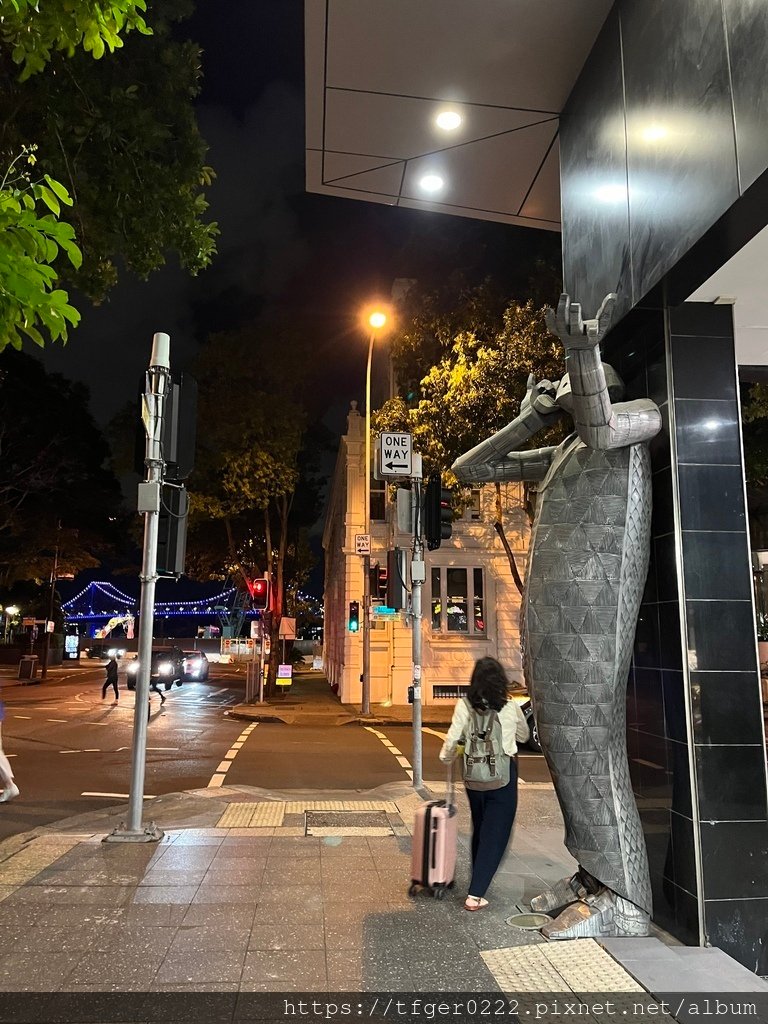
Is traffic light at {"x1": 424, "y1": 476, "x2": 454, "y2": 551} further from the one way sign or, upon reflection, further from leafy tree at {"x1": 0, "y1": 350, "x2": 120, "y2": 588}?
leafy tree at {"x1": 0, "y1": 350, "x2": 120, "y2": 588}

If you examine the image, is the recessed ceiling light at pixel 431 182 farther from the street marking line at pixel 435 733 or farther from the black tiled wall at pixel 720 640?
the street marking line at pixel 435 733

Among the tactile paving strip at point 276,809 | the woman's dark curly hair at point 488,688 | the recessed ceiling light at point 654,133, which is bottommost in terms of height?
the tactile paving strip at point 276,809

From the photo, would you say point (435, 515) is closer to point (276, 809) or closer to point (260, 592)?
point (276, 809)

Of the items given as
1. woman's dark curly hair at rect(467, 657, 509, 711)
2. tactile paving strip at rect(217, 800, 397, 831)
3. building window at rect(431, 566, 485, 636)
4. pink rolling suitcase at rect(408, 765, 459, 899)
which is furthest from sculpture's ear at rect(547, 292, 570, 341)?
building window at rect(431, 566, 485, 636)

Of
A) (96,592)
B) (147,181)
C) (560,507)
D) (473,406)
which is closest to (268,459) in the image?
(473,406)

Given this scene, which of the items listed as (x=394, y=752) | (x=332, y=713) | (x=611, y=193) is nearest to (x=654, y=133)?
(x=611, y=193)

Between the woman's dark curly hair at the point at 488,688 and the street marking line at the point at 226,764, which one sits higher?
the woman's dark curly hair at the point at 488,688

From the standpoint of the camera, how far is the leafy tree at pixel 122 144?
795 centimetres

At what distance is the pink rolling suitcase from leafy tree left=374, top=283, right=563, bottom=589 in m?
9.84

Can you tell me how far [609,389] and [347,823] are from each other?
5031mm

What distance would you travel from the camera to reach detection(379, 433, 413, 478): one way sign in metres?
10.2

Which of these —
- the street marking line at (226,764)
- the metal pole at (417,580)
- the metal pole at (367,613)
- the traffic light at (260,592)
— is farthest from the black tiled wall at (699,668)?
the traffic light at (260,592)

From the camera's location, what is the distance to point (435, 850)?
4992 millimetres

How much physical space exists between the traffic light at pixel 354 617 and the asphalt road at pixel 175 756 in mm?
4523
